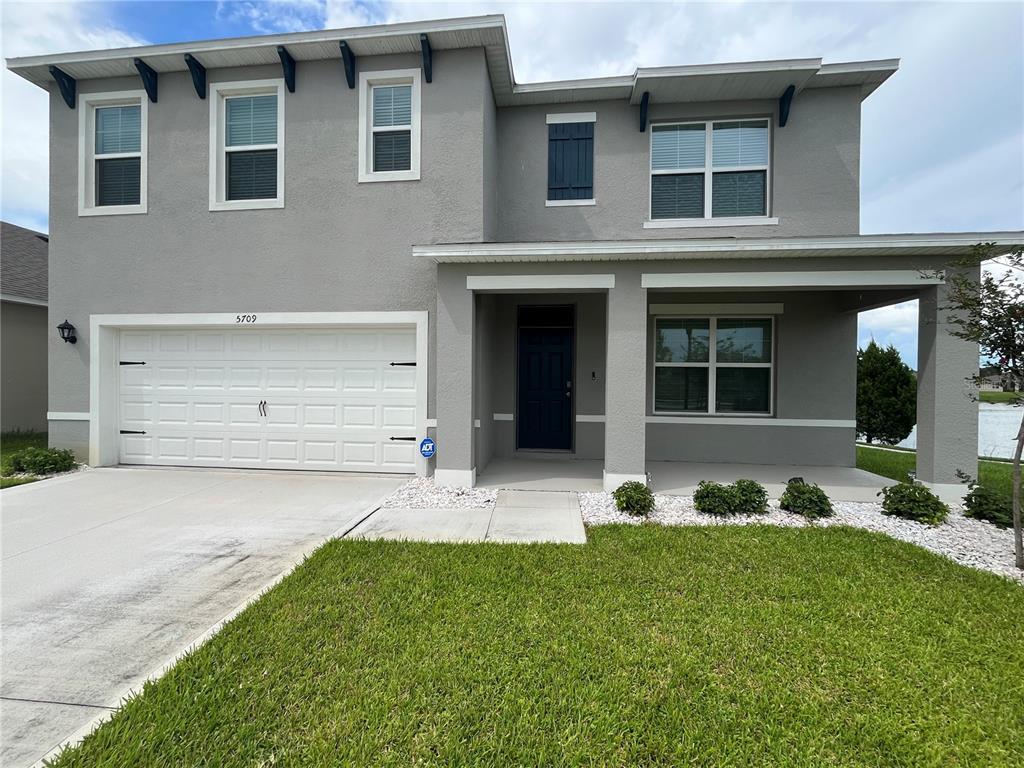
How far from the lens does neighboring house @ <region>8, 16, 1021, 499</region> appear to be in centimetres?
680

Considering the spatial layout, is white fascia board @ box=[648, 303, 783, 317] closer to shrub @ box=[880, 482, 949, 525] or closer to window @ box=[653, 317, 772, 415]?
window @ box=[653, 317, 772, 415]

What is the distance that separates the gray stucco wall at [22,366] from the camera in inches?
408

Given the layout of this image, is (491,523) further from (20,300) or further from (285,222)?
(20,300)

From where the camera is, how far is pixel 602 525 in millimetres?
5184

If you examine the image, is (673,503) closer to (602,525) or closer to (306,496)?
(602,525)

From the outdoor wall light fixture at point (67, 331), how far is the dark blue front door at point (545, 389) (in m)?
7.71

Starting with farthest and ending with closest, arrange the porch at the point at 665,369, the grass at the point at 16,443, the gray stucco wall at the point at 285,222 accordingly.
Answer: the gray stucco wall at the point at 285,222
the grass at the point at 16,443
the porch at the point at 665,369

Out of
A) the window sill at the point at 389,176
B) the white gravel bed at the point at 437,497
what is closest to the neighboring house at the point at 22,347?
the window sill at the point at 389,176

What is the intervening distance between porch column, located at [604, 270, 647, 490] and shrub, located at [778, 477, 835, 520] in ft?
5.70

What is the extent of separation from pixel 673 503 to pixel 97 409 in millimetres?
9404

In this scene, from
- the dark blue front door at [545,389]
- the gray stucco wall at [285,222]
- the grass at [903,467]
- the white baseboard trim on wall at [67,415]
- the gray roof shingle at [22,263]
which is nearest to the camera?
the gray stucco wall at [285,222]

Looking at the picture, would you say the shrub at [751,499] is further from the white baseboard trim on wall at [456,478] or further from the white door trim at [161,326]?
the white door trim at [161,326]

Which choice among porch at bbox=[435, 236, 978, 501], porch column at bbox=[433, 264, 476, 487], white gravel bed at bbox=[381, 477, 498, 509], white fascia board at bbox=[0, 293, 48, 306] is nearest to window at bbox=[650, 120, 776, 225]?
porch at bbox=[435, 236, 978, 501]

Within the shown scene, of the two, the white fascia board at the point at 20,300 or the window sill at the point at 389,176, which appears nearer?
the window sill at the point at 389,176
